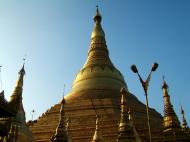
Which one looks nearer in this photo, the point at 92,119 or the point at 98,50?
the point at 92,119

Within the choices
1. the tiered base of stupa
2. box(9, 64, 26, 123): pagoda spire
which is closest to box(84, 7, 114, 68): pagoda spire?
the tiered base of stupa

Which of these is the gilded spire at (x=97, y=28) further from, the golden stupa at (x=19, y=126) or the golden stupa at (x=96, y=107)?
the golden stupa at (x=19, y=126)

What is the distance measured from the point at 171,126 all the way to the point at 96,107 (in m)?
14.1

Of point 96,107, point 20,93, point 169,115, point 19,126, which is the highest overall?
point 20,93

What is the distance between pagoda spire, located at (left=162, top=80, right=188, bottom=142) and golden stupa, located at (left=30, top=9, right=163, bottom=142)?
735 cm

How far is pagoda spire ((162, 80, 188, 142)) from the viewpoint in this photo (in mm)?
14523

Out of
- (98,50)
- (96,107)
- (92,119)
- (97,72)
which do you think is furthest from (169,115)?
(98,50)

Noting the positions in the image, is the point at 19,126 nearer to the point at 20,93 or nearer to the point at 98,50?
the point at 20,93

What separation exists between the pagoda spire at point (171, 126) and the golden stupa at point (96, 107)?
7347 mm

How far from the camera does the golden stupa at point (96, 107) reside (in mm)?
24936

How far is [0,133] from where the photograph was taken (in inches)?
578

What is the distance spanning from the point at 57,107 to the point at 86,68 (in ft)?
23.2

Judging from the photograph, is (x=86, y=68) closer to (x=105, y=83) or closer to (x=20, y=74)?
(x=105, y=83)

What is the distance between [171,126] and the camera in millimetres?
15023
